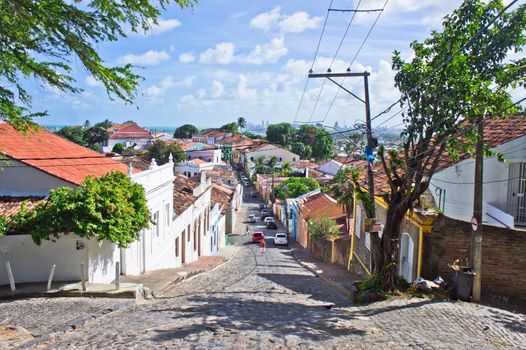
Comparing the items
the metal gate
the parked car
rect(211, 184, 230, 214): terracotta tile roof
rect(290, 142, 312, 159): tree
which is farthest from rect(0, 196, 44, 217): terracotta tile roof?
rect(290, 142, 312, 159): tree

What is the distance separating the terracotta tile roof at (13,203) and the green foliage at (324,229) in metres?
19.1

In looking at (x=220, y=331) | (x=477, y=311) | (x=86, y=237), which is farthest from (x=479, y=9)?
(x=86, y=237)

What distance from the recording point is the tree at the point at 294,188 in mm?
62938

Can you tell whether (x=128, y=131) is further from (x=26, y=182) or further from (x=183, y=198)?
(x=26, y=182)

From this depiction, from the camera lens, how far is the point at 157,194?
19.1 m

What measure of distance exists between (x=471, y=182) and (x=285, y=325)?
7.62 metres

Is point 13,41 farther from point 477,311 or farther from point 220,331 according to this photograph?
point 477,311

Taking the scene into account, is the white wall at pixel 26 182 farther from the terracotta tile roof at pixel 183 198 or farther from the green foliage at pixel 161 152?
the green foliage at pixel 161 152

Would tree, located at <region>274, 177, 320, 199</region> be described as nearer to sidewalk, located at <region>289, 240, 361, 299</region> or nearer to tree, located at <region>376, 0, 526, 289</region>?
sidewalk, located at <region>289, 240, 361, 299</region>

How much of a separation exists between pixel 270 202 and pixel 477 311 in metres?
60.4

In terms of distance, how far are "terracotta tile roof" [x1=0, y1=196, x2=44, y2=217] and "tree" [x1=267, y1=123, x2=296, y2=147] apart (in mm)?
110446

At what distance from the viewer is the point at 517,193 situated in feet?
42.3

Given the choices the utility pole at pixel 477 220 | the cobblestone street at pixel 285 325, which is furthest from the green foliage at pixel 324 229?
the utility pole at pixel 477 220

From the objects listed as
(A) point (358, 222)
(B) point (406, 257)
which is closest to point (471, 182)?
(B) point (406, 257)
